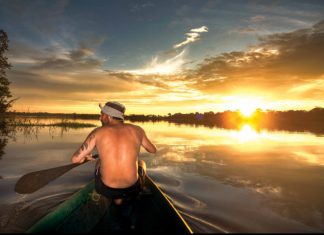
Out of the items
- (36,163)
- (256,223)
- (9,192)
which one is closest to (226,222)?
(256,223)

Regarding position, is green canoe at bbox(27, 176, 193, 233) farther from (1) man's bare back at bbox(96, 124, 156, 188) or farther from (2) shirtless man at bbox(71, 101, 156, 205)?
(1) man's bare back at bbox(96, 124, 156, 188)

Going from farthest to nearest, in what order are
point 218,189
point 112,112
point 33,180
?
point 218,189 < point 33,180 < point 112,112

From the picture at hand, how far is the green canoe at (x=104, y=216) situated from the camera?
4344 millimetres

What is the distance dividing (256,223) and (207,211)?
3.98 ft

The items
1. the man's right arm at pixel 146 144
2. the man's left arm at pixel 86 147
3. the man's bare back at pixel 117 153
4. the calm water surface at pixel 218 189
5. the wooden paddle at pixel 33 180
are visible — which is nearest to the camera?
the man's bare back at pixel 117 153

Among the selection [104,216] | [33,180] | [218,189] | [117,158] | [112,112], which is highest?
[112,112]

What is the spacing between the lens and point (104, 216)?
16.6 feet

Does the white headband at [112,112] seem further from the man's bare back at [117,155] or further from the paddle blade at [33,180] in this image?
the paddle blade at [33,180]

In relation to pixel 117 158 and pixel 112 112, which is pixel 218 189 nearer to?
pixel 117 158

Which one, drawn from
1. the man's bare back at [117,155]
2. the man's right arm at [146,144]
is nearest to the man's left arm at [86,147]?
the man's bare back at [117,155]

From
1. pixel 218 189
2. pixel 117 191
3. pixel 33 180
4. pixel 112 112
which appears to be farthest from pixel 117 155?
pixel 218 189

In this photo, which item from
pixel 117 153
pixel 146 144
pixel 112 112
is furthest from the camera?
pixel 146 144

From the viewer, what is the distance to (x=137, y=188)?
5.37m

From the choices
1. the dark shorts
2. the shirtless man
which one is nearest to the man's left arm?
the shirtless man
